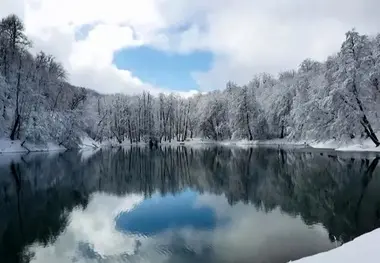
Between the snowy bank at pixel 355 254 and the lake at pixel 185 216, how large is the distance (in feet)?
4.47

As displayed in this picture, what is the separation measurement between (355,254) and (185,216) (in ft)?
26.3

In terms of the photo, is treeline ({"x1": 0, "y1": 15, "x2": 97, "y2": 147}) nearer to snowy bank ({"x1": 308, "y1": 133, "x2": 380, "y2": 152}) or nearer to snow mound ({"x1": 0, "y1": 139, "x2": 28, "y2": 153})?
snow mound ({"x1": 0, "y1": 139, "x2": 28, "y2": 153})

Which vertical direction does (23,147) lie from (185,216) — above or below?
above

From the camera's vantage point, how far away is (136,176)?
27109mm

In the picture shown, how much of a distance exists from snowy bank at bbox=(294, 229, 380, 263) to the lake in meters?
1.36

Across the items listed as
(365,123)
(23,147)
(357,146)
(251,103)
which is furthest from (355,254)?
(251,103)

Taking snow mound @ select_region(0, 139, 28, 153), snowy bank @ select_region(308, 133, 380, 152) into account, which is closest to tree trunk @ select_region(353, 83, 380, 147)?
snowy bank @ select_region(308, 133, 380, 152)

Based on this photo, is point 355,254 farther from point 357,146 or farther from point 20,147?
point 20,147

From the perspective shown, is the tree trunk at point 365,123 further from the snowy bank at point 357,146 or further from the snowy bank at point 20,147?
the snowy bank at point 20,147

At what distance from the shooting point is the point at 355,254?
295 inches

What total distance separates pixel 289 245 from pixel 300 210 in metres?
5.12

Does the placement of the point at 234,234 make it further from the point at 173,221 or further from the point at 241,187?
the point at 241,187

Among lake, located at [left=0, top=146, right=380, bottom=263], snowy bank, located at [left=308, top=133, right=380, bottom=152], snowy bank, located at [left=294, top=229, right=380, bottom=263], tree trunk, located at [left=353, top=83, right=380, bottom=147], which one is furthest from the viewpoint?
snowy bank, located at [left=308, top=133, right=380, bottom=152]

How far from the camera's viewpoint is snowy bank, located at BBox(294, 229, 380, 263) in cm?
705
